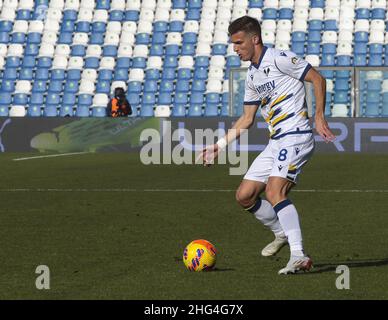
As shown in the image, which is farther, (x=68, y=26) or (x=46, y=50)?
(x=68, y=26)

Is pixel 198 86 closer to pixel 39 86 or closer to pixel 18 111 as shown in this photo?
pixel 39 86

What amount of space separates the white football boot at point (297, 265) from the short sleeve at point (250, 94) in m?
1.49

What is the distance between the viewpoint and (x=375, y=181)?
18.7 meters

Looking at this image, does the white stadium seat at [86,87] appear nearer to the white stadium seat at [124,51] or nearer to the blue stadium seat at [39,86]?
the blue stadium seat at [39,86]

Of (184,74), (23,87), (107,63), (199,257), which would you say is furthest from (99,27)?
(199,257)

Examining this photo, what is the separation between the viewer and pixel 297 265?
28.0 ft

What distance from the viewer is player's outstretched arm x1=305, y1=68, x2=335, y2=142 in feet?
27.9

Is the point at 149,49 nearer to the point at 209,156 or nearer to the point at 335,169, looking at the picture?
the point at 335,169

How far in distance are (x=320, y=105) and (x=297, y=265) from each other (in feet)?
4.26

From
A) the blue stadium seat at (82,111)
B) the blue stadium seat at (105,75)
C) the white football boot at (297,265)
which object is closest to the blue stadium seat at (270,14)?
the blue stadium seat at (105,75)

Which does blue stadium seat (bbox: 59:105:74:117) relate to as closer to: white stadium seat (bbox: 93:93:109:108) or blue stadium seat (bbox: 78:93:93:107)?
blue stadium seat (bbox: 78:93:93:107)
